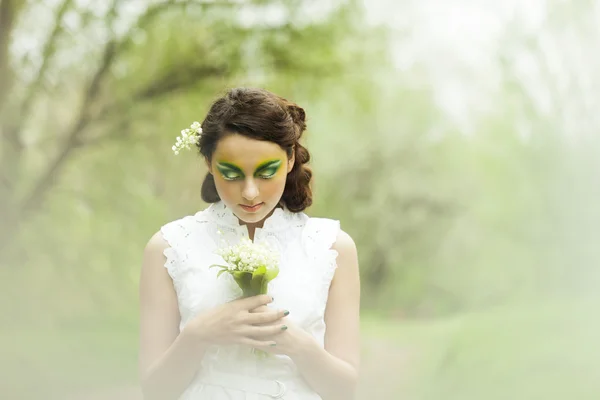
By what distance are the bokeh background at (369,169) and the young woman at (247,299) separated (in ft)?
10.5

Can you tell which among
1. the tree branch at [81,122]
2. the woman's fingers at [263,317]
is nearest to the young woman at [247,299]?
the woman's fingers at [263,317]

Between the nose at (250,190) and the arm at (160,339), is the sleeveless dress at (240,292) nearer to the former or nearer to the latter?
the arm at (160,339)

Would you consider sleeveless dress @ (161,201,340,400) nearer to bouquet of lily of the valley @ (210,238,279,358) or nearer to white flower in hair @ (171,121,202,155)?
bouquet of lily of the valley @ (210,238,279,358)

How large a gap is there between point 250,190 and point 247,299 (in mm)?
192

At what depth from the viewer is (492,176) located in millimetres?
4941

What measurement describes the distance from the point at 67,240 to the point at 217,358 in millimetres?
3323

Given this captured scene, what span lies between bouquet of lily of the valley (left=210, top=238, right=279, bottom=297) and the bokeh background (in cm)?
333

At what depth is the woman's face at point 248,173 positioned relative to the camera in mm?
1291

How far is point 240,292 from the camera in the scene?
1295 millimetres

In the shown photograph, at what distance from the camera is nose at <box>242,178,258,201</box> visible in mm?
1282

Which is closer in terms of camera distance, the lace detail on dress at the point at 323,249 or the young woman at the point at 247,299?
the young woman at the point at 247,299

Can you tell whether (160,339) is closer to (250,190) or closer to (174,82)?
(250,190)

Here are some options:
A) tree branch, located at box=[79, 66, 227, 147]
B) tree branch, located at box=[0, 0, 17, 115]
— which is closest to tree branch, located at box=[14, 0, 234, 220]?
tree branch, located at box=[79, 66, 227, 147]

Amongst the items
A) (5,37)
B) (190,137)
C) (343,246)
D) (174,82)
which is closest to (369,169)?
(174,82)
